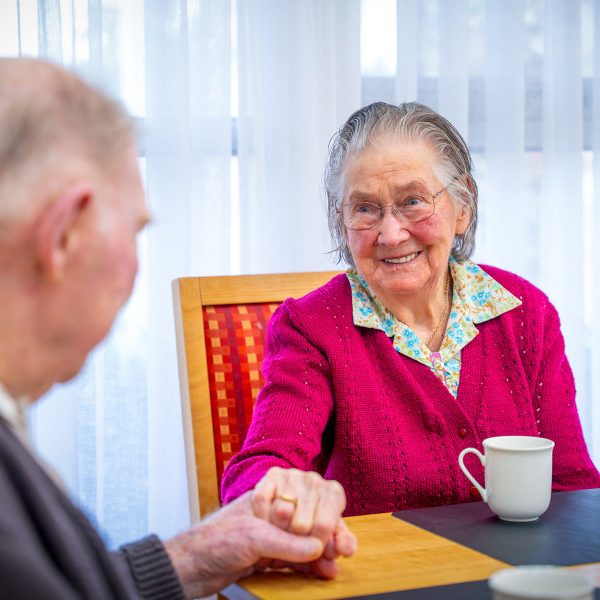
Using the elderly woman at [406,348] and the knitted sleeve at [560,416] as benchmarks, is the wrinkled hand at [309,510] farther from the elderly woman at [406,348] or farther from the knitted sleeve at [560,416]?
the knitted sleeve at [560,416]

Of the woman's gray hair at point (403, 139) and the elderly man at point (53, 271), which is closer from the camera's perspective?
the elderly man at point (53, 271)

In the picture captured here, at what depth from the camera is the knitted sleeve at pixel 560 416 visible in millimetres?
1587

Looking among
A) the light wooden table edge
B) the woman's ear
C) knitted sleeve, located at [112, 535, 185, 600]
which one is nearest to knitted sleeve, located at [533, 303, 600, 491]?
the woman's ear

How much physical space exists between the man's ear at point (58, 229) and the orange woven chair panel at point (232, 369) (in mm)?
919

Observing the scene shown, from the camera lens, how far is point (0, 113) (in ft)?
2.44

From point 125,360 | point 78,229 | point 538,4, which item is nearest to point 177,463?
point 125,360

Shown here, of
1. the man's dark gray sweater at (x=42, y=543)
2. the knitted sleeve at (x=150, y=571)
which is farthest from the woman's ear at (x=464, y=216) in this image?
the man's dark gray sweater at (x=42, y=543)

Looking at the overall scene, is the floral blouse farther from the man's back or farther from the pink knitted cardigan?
the man's back

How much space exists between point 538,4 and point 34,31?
5.16ft

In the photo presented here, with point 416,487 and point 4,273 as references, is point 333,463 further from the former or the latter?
point 4,273

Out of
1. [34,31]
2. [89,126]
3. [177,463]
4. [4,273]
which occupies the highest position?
[34,31]

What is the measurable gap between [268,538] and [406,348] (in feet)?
2.16

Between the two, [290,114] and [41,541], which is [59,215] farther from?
[290,114]

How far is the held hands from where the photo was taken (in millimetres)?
1080
